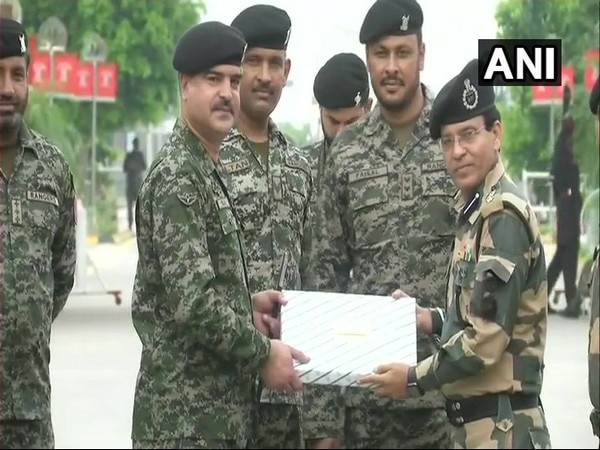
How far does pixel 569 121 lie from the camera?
1309 centimetres

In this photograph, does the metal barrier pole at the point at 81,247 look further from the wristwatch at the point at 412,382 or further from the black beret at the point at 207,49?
the wristwatch at the point at 412,382

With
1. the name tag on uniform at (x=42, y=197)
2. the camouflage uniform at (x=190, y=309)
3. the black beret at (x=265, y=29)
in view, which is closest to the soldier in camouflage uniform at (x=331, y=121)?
the black beret at (x=265, y=29)

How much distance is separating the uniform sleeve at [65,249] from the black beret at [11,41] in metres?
0.43

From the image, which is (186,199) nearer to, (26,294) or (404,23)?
(26,294)

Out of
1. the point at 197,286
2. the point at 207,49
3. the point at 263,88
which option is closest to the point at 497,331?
the point at 197,286

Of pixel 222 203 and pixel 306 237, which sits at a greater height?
pixel 222 203

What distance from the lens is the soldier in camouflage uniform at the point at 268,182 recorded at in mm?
4062

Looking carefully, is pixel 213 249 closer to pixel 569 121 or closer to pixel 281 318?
pixel 281 318

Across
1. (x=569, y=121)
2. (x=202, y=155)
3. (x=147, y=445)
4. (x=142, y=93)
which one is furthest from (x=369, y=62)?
(x=142, y=93)

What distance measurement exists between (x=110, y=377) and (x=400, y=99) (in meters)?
5.79

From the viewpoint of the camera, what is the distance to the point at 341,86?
17.8 feet

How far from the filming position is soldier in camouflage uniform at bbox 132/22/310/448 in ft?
11.2

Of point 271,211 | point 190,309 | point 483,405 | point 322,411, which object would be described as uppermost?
point 271,211

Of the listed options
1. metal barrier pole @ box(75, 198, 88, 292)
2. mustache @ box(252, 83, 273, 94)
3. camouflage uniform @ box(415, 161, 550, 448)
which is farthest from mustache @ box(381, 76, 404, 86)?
metal barrier pole @ box(75, 198, 88, 292)
